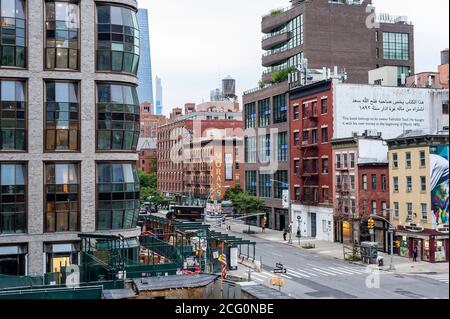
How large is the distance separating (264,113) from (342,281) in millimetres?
49404

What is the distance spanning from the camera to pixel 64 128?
30875 mm

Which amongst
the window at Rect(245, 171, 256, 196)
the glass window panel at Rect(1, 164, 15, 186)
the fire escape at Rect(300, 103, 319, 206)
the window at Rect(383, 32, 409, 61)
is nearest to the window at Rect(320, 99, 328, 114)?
the fire escape at Rect(300, 103, 319, 206)

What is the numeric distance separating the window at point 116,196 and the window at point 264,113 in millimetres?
53934

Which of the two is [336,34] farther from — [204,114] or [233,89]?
[233,89]

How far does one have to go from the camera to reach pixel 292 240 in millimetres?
68438

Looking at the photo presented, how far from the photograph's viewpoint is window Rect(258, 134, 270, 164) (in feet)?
278

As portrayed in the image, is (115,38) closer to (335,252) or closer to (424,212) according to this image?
(424,212)

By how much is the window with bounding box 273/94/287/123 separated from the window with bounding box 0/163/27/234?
174 ft

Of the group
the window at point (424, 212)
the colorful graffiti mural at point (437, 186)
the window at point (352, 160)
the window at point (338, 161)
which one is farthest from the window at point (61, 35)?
the window at point (338, 161)

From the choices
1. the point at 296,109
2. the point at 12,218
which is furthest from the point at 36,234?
the point at 296,109

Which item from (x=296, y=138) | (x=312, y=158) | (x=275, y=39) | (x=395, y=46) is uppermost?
(x=275, y=39)

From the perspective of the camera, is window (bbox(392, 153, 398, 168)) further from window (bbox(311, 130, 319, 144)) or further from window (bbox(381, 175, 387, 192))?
window (bbox(311, 130, 319, 144))

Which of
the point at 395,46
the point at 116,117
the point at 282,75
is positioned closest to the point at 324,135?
the point at 282,75

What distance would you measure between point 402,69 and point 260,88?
78.2ft
